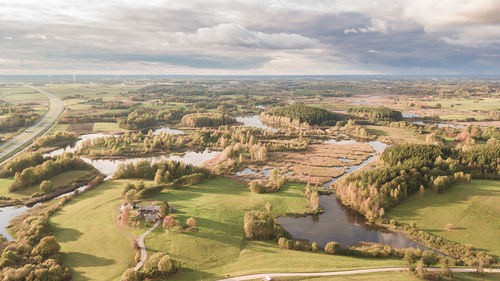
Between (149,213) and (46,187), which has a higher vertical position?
(149,213)

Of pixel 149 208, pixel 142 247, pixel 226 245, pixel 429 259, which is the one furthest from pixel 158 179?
pixel 429 259

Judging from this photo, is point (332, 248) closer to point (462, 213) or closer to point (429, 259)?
point (429, 259)

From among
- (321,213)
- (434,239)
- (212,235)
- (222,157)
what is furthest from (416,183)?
(222,157)

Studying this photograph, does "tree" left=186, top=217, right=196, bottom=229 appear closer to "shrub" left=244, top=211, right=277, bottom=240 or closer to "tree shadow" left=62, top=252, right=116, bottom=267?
"shrub" left=244, top=211, right=277, bottom=240

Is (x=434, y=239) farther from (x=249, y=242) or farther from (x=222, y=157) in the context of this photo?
(x=222, y=157)

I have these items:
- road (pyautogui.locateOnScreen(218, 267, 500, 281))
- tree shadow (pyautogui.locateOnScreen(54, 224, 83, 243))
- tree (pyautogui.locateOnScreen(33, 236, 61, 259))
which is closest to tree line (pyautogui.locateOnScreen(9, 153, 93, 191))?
tree shadow (pyautogui.locateOnScreen(54, 224, 83, 243))
